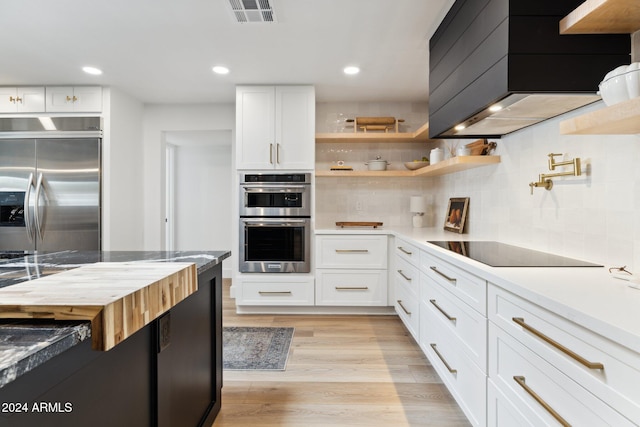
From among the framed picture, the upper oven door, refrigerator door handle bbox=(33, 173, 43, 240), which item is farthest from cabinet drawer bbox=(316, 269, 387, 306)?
refrigerator door handle bbox=(33, 173, 43, 240)

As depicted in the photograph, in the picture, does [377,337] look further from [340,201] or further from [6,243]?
[6,243]

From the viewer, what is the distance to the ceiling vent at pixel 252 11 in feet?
6.73

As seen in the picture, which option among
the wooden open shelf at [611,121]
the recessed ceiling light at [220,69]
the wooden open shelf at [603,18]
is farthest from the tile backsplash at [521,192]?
the recessed ceiling light at [220,69]

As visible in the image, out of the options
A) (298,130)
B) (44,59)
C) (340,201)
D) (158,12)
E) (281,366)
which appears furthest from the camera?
(340,201)

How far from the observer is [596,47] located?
1395 millimetres

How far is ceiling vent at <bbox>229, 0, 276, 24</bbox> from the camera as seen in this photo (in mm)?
2051

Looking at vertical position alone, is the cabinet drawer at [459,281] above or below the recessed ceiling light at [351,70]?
below

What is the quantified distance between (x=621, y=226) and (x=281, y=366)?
2089 millimetres

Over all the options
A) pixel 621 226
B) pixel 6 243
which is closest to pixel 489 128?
pixel 621 226

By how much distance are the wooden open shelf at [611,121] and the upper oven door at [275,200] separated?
2489 millimetres

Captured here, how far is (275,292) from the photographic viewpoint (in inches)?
137

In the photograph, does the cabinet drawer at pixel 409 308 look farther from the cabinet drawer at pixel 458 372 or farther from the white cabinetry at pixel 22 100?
the white cabinetry at pixel 22 100

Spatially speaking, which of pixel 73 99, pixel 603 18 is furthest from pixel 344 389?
pixel 73 99

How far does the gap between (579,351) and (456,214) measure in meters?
2.41
